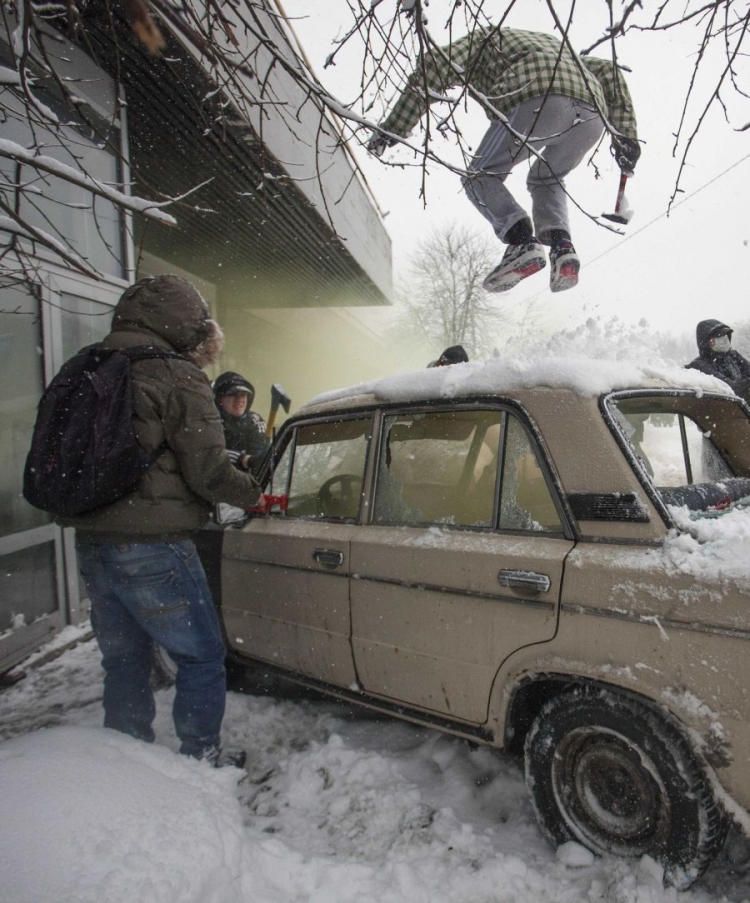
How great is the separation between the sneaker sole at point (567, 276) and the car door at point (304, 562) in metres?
1.62

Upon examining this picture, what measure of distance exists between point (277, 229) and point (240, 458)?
6.06m

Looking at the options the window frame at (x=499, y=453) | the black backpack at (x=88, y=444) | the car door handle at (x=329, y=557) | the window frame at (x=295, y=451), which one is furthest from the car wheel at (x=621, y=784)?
the black backpack at (x=88, y=444)

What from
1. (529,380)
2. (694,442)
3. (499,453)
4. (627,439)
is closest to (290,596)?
(499,453)

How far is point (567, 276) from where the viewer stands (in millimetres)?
3230

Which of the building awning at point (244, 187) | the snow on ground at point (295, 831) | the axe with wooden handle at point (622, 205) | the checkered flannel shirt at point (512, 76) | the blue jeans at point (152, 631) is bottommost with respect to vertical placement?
the snow on ground at point (295, 831)

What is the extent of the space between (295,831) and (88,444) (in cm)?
167

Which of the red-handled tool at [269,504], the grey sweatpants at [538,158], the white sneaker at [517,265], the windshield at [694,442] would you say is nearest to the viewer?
the windshield at [694,442]

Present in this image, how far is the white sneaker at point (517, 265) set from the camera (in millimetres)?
3111

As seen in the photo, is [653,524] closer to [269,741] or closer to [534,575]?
[534,575]

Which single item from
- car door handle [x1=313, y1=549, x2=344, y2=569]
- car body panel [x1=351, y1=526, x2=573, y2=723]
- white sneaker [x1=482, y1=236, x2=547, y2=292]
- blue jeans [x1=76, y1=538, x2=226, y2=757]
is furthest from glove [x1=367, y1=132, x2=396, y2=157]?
blue jeans [x1=76, y1=538, x2=226, y2=757]

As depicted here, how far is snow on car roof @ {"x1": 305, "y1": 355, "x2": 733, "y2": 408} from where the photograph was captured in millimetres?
1929

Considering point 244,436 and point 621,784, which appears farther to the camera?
point 244,436

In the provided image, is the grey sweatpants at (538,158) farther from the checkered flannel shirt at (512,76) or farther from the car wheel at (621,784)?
the car wheel at (621,784)

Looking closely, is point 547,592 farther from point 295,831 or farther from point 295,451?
point 295,451
